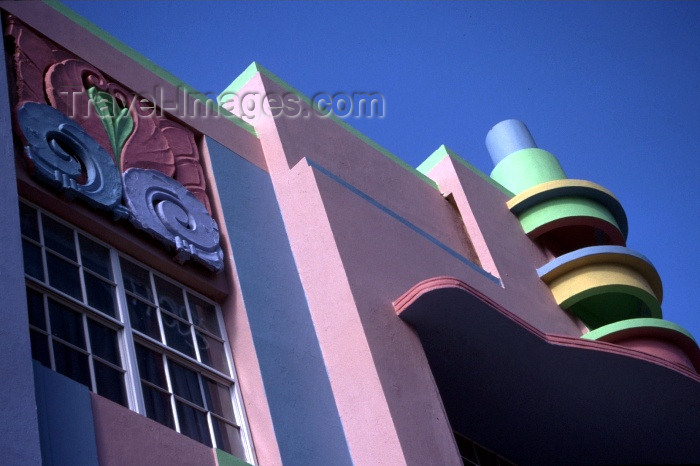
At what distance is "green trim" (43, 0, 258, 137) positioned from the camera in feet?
37.1

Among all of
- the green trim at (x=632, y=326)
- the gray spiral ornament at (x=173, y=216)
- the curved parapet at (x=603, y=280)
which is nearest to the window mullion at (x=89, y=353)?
the gray spiral ornament at (x=173, y=216)

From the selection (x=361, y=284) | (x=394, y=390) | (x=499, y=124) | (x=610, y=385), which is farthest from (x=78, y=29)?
(x=499, y=124)

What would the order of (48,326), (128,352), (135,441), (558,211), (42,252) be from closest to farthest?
(135,441), (48,326), (128,352), (42,252), (558,211)

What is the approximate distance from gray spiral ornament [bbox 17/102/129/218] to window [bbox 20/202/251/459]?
32 cm

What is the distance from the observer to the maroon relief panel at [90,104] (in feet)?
33.6

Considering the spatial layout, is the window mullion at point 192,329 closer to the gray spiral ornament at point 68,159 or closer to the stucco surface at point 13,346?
the gray spiral ornament at point 68,159

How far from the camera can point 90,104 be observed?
420 inches

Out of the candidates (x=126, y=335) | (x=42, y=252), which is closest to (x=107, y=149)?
(x=42, y=252)

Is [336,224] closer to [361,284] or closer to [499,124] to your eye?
[361,284]

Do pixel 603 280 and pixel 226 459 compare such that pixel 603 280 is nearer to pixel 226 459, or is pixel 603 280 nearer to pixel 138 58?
pixel 138 58

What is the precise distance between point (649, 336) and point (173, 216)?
7.17 metres

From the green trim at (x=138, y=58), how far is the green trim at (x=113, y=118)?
86cm

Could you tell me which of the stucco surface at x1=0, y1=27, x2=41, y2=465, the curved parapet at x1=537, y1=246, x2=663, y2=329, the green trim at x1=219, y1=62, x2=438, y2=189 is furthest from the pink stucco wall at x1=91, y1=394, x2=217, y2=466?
the curved parapet at x1=537, y1=246, x2=663, y2=329

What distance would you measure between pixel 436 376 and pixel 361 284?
1.82m
